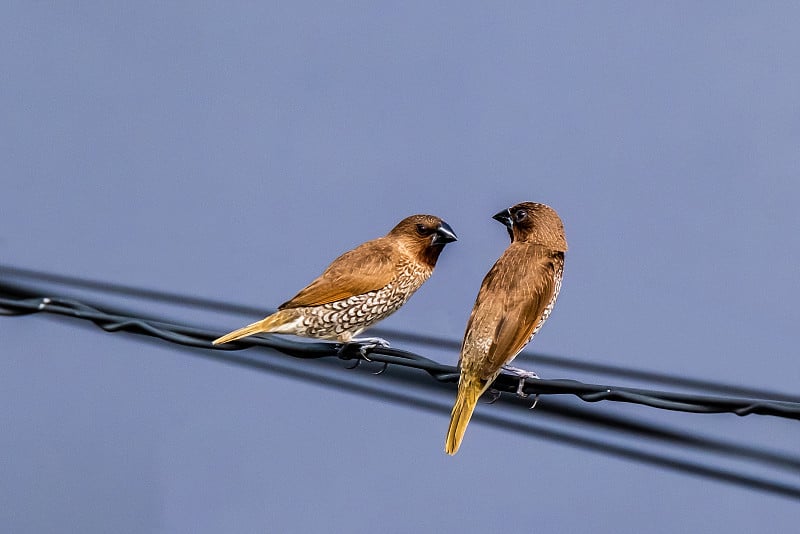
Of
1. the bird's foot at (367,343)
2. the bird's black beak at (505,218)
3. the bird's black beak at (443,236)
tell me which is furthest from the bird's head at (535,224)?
the bird's foot at (367,343)

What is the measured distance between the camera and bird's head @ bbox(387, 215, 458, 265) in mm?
9359

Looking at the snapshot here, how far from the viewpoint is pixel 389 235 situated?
9523 millimetres

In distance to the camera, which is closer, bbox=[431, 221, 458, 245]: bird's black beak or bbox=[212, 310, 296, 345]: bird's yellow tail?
bbox=[212, 310, 296, 345]: bird's yellow tail

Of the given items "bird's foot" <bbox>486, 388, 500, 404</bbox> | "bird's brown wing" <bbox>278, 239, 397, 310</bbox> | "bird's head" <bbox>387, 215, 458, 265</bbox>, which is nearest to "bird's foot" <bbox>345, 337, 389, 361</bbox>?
"bird's brown wing" <bbox>278, 239, 397, 310</bbox>

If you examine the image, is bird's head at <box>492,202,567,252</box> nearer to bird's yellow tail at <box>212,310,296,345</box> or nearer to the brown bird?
the brown bird

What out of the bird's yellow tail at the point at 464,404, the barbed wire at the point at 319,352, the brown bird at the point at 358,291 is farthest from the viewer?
the brown bird at the point at 358,291

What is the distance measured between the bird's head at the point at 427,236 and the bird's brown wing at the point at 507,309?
50.2 inches

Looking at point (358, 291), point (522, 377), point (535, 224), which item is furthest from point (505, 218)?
point (522, 377)

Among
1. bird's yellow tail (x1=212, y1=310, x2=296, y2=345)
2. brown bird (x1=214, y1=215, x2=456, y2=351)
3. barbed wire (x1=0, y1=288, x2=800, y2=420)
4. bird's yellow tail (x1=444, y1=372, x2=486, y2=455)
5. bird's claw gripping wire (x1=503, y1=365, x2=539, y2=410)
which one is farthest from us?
brown bird (x1=214, y1=215, x2=456, y2=351)

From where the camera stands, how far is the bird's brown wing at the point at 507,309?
7.26m

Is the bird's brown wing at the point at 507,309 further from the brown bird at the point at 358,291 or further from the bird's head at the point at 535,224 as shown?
the brown bird at the point at 358,291

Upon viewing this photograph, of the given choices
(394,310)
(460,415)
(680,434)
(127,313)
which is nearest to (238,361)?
(127,313)

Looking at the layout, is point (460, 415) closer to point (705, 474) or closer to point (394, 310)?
point (705, 474)

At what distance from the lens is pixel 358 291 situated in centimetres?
877
